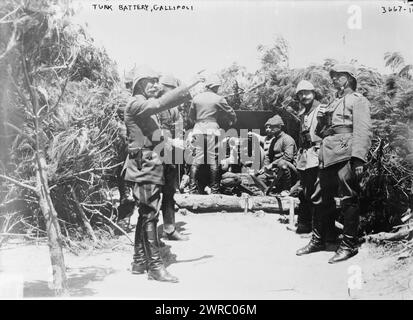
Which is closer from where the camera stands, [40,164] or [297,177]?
[40,164]

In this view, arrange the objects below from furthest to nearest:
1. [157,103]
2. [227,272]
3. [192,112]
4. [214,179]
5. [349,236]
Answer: [214,179] → [192,112] → [227,272] → [349,236] → [157,103]

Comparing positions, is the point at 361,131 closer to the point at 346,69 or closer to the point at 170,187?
the point at 346,69

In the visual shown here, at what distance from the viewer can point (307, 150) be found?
5.49 metres

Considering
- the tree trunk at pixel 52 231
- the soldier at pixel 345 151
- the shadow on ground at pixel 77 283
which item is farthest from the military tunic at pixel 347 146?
the tree trunk at pixel 52 231

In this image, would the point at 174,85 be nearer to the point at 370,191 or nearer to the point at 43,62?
the point at 43,62

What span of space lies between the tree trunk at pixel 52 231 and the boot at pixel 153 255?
2.41ft

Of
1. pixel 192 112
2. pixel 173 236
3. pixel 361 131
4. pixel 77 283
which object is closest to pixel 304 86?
pixel 361 131

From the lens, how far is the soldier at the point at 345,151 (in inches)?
207

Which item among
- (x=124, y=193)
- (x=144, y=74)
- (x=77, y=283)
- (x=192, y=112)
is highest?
(x=144, y=74)

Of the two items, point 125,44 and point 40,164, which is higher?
point 125,44

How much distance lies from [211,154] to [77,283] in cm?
171
